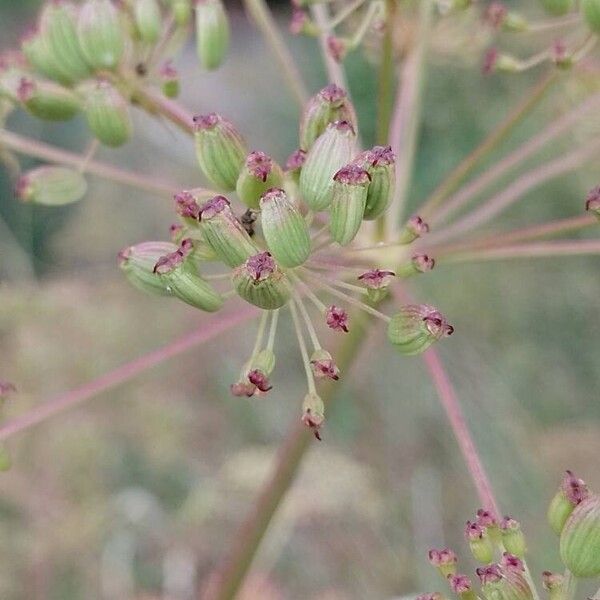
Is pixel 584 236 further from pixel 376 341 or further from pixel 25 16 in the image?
pixel 25 16

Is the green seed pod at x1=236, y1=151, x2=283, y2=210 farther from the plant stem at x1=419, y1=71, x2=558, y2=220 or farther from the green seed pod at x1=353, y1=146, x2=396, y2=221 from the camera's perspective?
the plant stem at x1=419, y1=71, x2=558, y2=220

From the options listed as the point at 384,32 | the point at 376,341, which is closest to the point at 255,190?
the point at 384,32

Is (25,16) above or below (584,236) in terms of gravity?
above

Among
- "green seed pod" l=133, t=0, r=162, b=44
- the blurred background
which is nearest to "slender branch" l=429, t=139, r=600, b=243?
the blurred background

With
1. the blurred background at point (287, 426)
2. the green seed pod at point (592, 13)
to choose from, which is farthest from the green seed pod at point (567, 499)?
the blurred background at point (287, 426)

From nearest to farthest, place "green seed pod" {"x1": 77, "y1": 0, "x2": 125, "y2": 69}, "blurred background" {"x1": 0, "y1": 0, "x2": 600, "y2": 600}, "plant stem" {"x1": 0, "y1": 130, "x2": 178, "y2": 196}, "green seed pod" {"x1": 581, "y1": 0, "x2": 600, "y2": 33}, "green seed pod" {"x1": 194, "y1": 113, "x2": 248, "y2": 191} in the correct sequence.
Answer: "green seed pod" {"x1": 194, "y1": 113, "x2": 248, "y2": 191}, "green seed pod" {"x1": 581, "y1": 0, "x2": 600, "y2": 33}, "green seed pod" {"x1": 77, "y1": 0, "x2": 125, "y2": 69}, "plant stem" {"x1": 0, "y1": 130, "x2": 178, "y2": 196}, "blurred background" {"x1": 0, "y1": 0, "x2": 600, "y2": 600}

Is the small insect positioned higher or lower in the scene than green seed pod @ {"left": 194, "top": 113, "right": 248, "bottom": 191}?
lower

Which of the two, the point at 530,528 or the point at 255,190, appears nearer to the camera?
the point at 255,190
